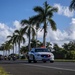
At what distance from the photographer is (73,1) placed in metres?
53.2

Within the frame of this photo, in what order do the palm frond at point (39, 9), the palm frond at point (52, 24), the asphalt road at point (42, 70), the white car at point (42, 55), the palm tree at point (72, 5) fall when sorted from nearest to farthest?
the asphalt road at point (42, 70)
the white car at point (42, 55)
the palm tree at point (72, 5)
the palm frond at point (52, 24)
the palm frond at point (39, 9)

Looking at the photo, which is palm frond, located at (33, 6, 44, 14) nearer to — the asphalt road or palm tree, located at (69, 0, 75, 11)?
palm tree, located at (69, 0, 75, 11)

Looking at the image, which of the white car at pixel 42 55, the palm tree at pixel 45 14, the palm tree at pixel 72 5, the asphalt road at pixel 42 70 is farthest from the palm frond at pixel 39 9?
the asphalt road at pixel 42 70

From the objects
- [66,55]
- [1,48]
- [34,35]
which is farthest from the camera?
[1,48]

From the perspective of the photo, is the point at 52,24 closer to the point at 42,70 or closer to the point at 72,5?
the point at 72,5

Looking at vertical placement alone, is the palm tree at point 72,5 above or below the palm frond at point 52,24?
above

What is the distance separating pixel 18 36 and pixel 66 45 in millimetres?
37307

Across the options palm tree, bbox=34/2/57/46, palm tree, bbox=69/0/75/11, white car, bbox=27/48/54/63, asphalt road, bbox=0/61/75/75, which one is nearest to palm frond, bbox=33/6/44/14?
palm tree, bbox=34/2/57/46

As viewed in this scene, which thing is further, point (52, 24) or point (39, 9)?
point (39, 9)

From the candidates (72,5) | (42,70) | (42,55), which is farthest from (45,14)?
(42,70)

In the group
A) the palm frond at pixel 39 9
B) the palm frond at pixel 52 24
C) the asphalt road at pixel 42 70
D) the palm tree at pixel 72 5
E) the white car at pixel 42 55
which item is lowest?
the asphalt road at pixel 42 70

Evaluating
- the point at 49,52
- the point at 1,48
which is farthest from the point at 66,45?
the point at 49,52

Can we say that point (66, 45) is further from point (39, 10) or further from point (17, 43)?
point (39, 10)

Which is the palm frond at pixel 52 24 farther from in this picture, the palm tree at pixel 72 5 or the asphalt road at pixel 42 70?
the asphalt road at pixel 42 70
